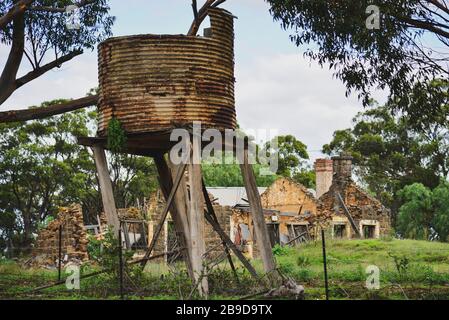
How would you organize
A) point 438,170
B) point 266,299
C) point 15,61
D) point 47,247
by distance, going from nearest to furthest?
point 266,299 → point 15,61 → point 47,247 → point 438,170

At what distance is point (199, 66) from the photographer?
15109mm

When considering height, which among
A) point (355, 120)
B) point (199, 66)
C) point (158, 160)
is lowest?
point (158, 160)

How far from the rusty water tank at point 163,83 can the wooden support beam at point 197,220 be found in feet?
1.88

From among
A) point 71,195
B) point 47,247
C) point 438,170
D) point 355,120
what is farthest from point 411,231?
point 47,247

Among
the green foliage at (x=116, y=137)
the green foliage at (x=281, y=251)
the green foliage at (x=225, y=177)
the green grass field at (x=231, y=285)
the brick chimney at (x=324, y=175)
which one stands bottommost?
the green grass field at (x=231, y=285)

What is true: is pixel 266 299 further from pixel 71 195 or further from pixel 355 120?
pixel 355 120

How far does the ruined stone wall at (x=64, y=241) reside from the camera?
2875cm

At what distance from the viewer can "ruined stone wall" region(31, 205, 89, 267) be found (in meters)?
28.8

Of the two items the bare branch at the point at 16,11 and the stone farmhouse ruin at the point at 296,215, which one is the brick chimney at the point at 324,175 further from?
the bare branch at the point at 16,11

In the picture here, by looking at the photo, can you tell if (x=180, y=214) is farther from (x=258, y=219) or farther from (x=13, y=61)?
(x=13, y=61)

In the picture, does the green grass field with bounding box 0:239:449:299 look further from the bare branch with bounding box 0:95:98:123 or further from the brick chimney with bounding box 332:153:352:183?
the brick chimney with bounding box 332:153:352:183

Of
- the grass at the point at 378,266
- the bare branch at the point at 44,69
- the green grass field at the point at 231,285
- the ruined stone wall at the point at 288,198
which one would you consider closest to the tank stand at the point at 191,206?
the green grass field at the point at 231,285

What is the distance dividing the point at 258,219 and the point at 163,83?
304 cm

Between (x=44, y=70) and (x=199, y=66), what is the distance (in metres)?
7.44
